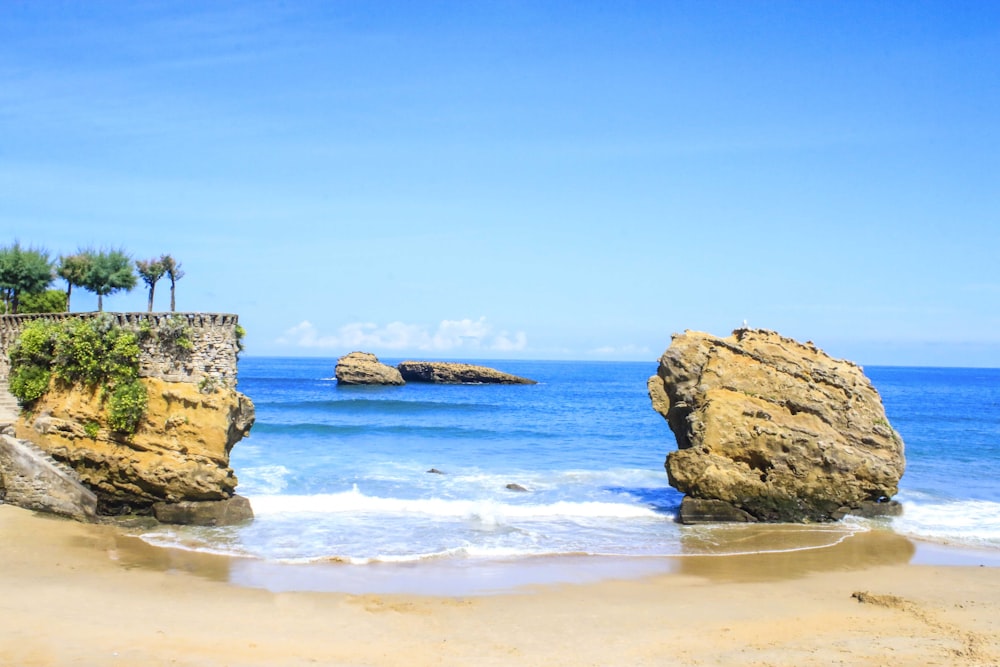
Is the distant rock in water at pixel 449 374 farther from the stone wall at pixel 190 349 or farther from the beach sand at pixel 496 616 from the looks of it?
the beach sand at pixel 496 616

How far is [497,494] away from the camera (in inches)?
1029

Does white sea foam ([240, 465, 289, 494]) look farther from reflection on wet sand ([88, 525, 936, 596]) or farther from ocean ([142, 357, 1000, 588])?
reflection on wet sand ([88, 525, 936, 596])

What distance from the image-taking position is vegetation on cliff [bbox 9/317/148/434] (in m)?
20.1

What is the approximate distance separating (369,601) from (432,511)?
840cm

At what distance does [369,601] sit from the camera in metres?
15.0

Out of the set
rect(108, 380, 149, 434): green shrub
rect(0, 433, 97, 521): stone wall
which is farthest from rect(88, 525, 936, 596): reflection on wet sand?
rect(108, 380, 149, 434): green shrub

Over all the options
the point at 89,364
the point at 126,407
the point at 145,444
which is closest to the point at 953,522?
the point at 145,444

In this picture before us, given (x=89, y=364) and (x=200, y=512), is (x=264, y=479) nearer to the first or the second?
(x=200, y=512)

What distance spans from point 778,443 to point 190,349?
50.3ft

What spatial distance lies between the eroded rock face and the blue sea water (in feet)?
3.92

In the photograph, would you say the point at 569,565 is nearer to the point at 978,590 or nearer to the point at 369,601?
the point at 369,601

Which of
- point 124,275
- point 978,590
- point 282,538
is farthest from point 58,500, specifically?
point 978,590

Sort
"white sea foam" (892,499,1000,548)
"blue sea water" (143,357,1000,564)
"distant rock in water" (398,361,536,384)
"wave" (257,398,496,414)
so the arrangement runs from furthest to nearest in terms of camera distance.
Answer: "distant rock in water" (398,361,536,384)
"wave" (257,398,496,414)
"white sea foam" (892,499,1000,548)
"blue sea water" (143,357,1000,564)

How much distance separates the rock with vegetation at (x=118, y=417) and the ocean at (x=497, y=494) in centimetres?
138
